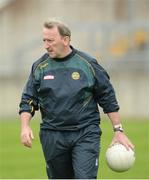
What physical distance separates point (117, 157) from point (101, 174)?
16.5 feet

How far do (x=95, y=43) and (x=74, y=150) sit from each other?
17.9 meters

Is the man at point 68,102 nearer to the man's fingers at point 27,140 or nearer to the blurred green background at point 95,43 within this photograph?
the man's fingers at point 27,140

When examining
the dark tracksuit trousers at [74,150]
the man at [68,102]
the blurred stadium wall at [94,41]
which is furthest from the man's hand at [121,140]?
the blurred stadium wall at [94,41]

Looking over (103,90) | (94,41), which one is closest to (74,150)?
(103,90)

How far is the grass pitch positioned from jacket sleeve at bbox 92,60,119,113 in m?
4.36

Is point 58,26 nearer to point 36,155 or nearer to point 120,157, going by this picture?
point 120,157

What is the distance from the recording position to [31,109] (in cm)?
962

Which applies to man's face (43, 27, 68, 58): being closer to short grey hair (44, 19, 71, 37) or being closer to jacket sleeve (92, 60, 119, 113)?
short grey hair (44, 19, 71, 37)

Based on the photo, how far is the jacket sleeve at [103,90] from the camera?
376 inches

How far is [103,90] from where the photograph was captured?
9.59m

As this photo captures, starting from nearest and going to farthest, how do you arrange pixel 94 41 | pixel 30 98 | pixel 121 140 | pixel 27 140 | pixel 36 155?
pixel 27 140 → pixel 121 140 → pixel 30 98 → pixel 36 155 → pixel 94 41

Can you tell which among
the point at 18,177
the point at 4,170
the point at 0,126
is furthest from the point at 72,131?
the point at 0,126

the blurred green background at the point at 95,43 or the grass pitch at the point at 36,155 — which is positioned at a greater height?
the blurred green background at the point at 95,43

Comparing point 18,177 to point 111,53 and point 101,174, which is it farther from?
point 111,53
